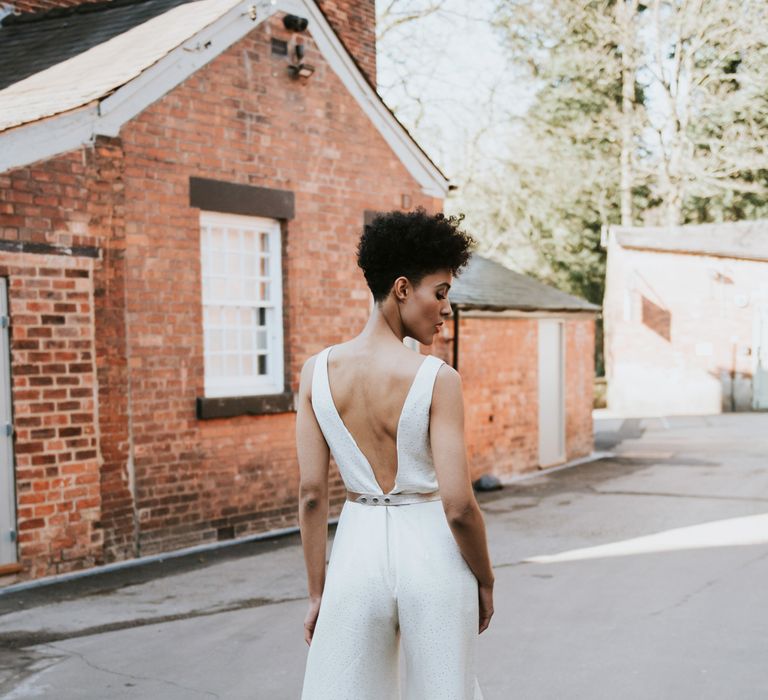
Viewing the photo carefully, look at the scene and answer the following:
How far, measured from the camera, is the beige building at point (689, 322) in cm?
2573

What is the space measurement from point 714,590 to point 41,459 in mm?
5374

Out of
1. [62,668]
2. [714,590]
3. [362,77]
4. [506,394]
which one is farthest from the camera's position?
[506,394]

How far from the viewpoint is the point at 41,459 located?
783 centimetres

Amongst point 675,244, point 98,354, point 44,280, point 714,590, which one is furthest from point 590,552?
point 675,244

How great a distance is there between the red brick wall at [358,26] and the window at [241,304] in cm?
510

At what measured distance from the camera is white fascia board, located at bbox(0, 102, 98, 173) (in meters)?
7.54

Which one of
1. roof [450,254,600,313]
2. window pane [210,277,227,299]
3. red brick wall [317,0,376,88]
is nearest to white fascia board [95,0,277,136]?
window pane [210,277,227,299]

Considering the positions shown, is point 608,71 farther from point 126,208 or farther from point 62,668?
point 62,668

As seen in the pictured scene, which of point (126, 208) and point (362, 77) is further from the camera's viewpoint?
point (362, 77)

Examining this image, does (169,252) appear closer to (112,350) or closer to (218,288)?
(218,288)

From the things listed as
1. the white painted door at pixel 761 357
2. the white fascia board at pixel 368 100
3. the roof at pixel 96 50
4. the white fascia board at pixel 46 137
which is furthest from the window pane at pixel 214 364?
the white painted door at pixel 761 357

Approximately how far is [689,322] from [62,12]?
64.9 feet

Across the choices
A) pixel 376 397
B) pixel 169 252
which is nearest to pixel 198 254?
pixel 169 252

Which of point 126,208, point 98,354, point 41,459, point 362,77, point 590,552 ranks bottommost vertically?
point 590,552
